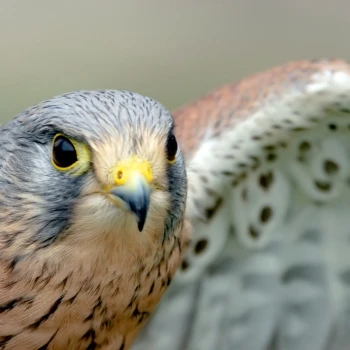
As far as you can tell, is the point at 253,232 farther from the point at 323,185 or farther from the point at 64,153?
the point at 64,153

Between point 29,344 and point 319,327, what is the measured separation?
3.52ft

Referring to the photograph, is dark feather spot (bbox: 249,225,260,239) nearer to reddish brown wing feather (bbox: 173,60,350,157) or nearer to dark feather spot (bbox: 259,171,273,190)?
dark feather spot (bbox: 259,171,273,190)

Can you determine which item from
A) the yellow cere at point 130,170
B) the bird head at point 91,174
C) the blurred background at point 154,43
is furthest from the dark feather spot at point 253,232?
the blurred background at point 154,43

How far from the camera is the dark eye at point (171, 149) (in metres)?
1.59

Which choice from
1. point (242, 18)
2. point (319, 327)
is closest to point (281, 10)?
point (242, 18)

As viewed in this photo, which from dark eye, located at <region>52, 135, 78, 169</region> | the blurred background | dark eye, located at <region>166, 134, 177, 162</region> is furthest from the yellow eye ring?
the blurred background

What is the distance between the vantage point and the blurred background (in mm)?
4262

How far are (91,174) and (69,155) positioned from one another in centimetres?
5

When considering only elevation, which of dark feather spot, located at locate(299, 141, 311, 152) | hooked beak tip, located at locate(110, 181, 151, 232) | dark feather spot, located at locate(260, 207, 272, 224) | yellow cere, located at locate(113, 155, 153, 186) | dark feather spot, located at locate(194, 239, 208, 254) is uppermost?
yellow cere, located at locate(113, 155, 153, 186)

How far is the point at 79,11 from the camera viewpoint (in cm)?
429

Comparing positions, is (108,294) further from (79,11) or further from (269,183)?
(79,11)

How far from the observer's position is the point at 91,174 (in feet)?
4.95

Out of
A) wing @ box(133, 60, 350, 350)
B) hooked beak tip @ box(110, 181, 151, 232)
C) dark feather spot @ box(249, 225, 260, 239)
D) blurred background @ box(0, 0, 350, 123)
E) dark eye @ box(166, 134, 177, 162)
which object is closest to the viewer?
hooked beak tip @ box(110, 181, 151, 232)

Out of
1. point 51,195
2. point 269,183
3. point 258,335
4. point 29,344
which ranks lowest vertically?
point 258,335
